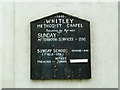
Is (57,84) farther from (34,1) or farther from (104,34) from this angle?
(34,1)

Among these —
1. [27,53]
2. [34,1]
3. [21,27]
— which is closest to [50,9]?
[34,1]

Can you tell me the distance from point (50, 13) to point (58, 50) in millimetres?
611

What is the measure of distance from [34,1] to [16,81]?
1321mm

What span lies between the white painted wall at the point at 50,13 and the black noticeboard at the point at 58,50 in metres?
0.09

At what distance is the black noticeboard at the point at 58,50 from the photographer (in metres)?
3.97

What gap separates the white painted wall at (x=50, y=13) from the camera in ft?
13.1

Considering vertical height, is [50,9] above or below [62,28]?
above

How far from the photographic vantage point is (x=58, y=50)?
398 centimetres

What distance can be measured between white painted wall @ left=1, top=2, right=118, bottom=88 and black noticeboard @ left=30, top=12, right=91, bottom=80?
91 mm

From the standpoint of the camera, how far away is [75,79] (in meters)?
4.00

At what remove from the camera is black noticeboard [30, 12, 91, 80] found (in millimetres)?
3975

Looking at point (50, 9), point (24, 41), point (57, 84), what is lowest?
point (57, 84)

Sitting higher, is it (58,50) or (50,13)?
(50,13)

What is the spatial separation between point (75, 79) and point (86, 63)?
31 cm
